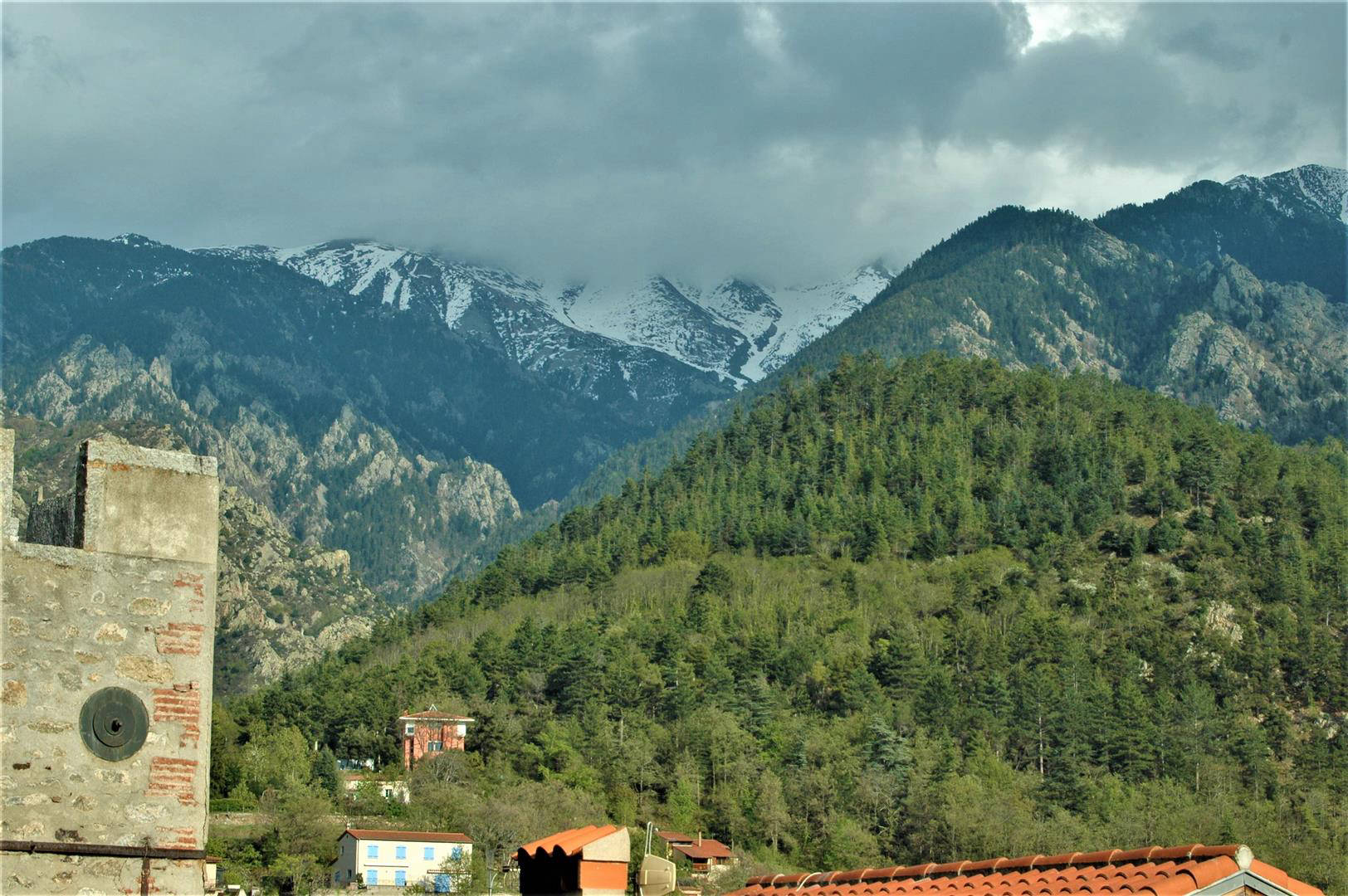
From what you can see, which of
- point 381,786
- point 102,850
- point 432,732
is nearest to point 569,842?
point 102,850

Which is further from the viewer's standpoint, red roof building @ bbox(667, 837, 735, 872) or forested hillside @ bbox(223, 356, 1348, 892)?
forested hillside @ bbox(223, 356, 1348, 892)

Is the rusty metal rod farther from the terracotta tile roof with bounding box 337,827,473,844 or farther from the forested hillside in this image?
the terracotta tile roof with bounding box 337,827,473,844

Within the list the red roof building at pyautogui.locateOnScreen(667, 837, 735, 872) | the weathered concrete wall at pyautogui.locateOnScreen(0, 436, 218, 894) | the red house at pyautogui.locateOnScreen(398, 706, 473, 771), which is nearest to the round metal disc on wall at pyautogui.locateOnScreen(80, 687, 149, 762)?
the weathered concrete wall at pyautogui.locateOnScreen(0, 436, 218, 894)

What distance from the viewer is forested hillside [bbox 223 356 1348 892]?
11369 cm

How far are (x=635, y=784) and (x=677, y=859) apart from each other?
72.2 ft

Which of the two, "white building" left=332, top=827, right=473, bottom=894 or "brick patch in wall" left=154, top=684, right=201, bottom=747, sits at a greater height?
"brick patch in wall" left=154, top=684, right=201, bottom=747

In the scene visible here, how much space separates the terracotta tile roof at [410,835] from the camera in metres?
91.8

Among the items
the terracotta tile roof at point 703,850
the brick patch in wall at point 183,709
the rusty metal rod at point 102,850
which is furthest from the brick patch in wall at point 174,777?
the terracotta tile roof at point 703,850

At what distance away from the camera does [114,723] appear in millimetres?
13453

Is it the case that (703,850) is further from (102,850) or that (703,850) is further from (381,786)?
(102,850)

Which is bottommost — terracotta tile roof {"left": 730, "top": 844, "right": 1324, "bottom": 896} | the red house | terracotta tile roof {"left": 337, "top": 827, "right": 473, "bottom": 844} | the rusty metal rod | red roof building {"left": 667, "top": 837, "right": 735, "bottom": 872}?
red roof building {"left": 667, "top": 837, "right": 735, "bottom": 872}

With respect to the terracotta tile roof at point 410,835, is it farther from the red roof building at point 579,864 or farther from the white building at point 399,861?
the red roof building at point 579,864

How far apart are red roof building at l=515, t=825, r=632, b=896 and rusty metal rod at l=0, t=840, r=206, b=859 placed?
246 cm

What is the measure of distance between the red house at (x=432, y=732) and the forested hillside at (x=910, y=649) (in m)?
1.86
